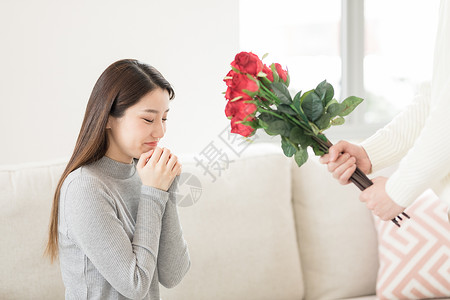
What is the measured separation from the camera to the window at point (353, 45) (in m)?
3.32

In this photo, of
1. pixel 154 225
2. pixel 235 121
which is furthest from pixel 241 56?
pixel 154 225

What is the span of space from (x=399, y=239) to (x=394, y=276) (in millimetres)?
143

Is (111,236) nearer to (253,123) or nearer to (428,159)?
(253,123)

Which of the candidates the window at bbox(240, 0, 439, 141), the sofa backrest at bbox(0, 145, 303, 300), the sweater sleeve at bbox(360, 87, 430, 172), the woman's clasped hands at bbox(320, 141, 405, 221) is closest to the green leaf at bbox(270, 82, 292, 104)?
the woman's clasped hands at bbox(320, 141, 405, 221)

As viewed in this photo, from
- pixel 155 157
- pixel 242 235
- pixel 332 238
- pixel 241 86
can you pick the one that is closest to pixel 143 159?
pixel 155 157

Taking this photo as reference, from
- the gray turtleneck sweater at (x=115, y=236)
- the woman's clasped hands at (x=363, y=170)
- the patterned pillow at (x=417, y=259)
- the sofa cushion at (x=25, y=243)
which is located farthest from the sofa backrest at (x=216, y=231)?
the woman's clasped hands at (x=363, y=170)

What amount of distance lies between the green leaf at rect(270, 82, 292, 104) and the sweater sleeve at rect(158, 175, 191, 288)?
45 centimetres

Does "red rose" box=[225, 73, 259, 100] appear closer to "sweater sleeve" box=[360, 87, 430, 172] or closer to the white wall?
"sweater sleeve" box=[360, 87, 430, 172]

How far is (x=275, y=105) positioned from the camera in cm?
142

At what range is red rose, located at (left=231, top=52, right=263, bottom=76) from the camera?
4.47 feet

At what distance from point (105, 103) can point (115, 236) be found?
355 millimetres

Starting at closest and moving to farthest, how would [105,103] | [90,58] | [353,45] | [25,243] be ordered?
[105,103] < [25,243] < [90,58] < [353,45]

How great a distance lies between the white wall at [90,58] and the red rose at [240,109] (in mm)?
1348

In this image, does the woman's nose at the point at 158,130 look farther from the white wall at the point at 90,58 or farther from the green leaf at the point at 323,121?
the white wall at the point at 90,58
